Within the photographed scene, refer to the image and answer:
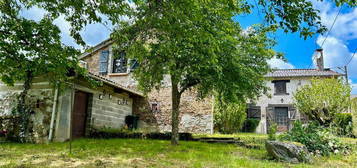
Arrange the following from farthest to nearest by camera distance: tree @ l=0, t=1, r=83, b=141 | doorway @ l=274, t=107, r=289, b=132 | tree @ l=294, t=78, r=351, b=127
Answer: doorway @ l=274, t=107, r=289, b=132
tree @ l=294, t=78, r=351, b=127
tree @ l=0, t=1, r=83, b=141

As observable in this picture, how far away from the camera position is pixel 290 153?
506 cm

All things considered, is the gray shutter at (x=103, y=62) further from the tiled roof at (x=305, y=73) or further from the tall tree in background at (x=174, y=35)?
the tiled roof at (x=305, y=73)

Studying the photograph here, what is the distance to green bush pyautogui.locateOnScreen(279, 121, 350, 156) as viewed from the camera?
6129 millimetres

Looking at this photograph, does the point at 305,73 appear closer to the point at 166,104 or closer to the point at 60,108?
the point at 166,104

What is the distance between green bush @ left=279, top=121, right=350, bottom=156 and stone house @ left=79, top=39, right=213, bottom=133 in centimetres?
542

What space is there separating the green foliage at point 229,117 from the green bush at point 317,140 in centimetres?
656

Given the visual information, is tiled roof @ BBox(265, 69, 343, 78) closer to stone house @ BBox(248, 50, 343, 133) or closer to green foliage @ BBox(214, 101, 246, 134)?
stone house @ BBox(248, 50, 343, 133)

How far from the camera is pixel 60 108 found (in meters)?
7.67

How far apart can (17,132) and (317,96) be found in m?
11.6

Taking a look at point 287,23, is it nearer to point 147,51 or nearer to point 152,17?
point 152,17

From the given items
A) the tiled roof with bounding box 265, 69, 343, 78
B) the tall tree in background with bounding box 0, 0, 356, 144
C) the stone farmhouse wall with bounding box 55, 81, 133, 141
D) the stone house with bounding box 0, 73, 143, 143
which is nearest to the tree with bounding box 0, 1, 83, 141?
the tall tree in background with bounding box 0, 0, 356, 144

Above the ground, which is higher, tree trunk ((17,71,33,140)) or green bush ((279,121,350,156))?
tree trunk ((17,71,33,140))

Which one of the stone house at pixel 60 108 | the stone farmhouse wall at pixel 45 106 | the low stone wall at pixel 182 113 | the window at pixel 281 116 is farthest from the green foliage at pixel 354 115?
the stone farmhouse wall at pixel 45 106

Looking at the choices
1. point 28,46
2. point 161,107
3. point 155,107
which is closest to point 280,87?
point 161,107
